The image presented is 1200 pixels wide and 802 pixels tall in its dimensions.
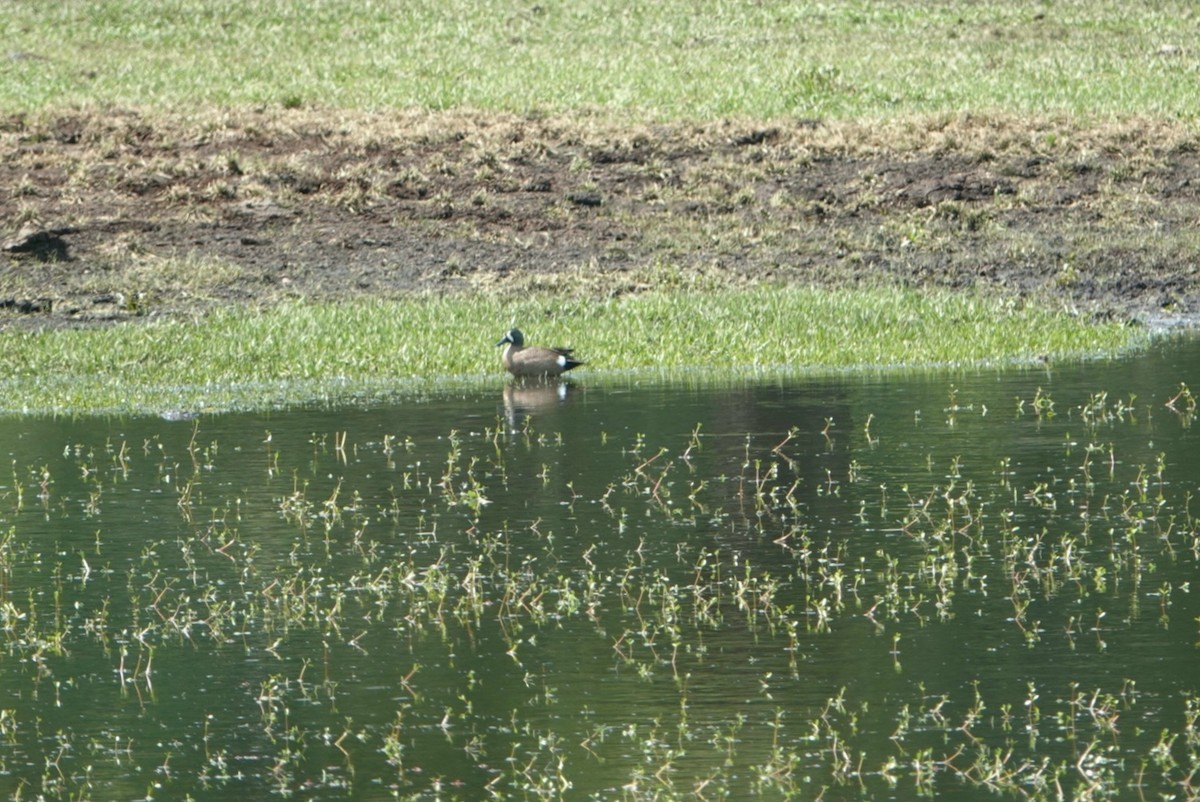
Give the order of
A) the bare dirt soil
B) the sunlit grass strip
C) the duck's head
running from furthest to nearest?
1. the bare dirt soil
2. the duck's head
3. the sunlit grass strip

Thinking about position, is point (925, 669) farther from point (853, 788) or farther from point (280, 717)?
point (280, 717)

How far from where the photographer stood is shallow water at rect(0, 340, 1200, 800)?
878 centimetres

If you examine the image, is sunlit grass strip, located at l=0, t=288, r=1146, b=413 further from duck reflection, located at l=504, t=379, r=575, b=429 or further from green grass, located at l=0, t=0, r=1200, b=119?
green grass, located at l=0, t=0, r=1200, b=119

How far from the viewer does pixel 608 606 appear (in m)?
11.4

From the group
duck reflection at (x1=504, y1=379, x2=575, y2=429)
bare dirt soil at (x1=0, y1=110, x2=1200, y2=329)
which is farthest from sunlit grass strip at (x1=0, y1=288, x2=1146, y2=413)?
bare dirt soil at (x1=0, y1=110, x2=1200, y2=329)

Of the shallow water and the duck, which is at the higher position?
the duck

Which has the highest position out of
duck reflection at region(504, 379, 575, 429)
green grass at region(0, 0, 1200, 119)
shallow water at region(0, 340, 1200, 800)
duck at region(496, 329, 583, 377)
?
green grass at region(0, 0, 1200, 119)

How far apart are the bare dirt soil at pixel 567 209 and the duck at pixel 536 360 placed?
15.5 ft

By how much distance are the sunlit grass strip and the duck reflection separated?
708 mm

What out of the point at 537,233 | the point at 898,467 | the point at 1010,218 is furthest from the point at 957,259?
the point at 898,467

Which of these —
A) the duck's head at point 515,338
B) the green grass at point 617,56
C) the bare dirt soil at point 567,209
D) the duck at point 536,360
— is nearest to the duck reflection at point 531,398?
the duck at point 536,360

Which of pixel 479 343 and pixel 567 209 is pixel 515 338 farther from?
pixel 567 209

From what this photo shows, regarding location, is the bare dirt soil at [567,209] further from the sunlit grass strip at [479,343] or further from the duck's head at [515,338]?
the duck's head at [515,338]

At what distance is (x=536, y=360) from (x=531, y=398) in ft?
3.34
